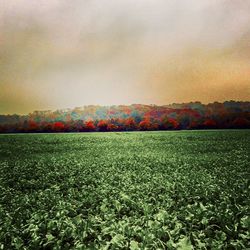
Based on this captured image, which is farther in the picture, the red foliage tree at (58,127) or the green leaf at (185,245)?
the red foliage tree at (58,127)

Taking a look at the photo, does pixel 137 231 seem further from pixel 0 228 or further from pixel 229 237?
pixel 0 228

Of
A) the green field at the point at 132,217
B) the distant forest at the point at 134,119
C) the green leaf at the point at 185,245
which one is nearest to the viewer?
the green leaf at the point at 185,245

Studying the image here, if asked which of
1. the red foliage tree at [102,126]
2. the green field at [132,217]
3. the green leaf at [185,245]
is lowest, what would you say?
the red foliage tree at [102,126]

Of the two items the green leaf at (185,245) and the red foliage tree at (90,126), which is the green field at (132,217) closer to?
the green leaf at (185,245)

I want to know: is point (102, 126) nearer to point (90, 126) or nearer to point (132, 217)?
point (90, 126)

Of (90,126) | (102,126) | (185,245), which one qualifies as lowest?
(102,126)

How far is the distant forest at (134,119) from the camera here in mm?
67562

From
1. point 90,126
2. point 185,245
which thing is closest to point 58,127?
point 90,126

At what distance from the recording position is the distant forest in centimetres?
6756

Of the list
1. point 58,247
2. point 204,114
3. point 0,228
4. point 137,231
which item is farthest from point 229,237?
point 204,114

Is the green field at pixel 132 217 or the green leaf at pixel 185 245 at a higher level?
the green leaf at pixel 185 245

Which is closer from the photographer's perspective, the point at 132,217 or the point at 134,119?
the point at 132,217

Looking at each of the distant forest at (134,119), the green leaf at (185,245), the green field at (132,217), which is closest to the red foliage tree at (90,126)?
the distant forest at (134,119)

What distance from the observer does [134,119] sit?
80562mm
